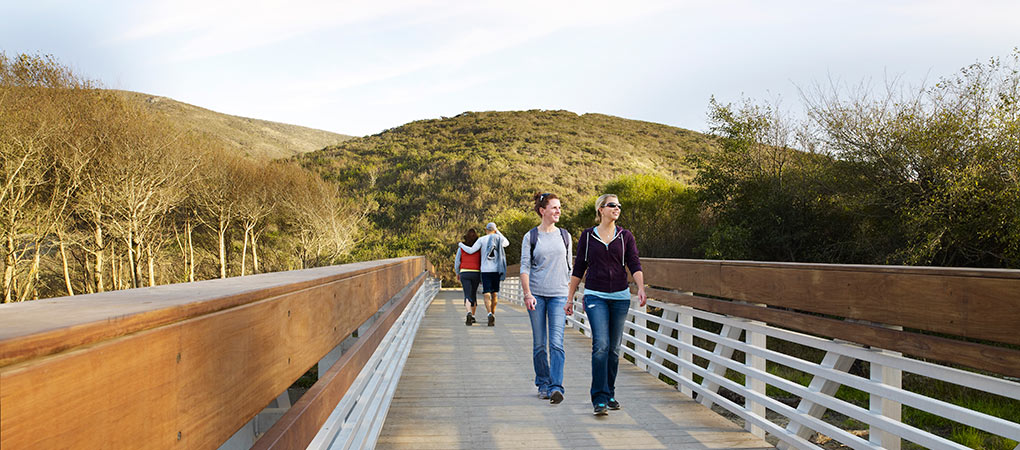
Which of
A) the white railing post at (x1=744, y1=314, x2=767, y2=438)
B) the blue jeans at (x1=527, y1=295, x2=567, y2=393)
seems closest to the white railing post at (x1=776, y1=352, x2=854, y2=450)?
the white railing post at (x1=744, y1=314, x2=767, y2=438)

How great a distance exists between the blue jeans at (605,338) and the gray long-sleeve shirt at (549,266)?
680mm

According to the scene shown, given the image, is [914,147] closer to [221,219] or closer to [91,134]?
[91,134]

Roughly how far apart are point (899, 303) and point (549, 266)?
11.5 feet

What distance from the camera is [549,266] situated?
703cm

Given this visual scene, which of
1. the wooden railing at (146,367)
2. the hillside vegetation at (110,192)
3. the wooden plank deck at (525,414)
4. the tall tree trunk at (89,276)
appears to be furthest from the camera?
the tall tree trunk at (89,276)

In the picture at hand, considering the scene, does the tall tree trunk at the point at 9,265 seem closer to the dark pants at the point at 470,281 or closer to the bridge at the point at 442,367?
the dark pants at the point at 470,281

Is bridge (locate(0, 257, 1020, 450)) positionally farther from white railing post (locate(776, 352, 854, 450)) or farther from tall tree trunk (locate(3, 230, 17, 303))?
tall tree trunk (locate(3, 230, 17, 303))

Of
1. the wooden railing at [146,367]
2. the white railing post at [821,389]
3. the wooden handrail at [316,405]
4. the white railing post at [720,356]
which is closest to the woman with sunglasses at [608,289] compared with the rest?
the white railing post at [720,356]

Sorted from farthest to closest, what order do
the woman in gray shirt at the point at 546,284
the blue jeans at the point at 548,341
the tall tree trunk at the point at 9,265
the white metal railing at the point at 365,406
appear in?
1. the tall tree trunk at the point at 9,265
2. the woman in gray shirt at the point at 546,284
3. the blue jeans at the point at 548,341
4. the white metal railing at the point at 365,406

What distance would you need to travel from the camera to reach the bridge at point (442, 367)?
1.20 metres

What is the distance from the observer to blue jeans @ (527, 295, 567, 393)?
22.2ft

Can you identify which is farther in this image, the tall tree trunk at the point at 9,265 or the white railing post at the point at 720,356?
the tall tree trunk at the point at 9,265

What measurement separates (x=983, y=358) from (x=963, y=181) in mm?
13623

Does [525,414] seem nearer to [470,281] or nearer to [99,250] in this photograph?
[470,281]
